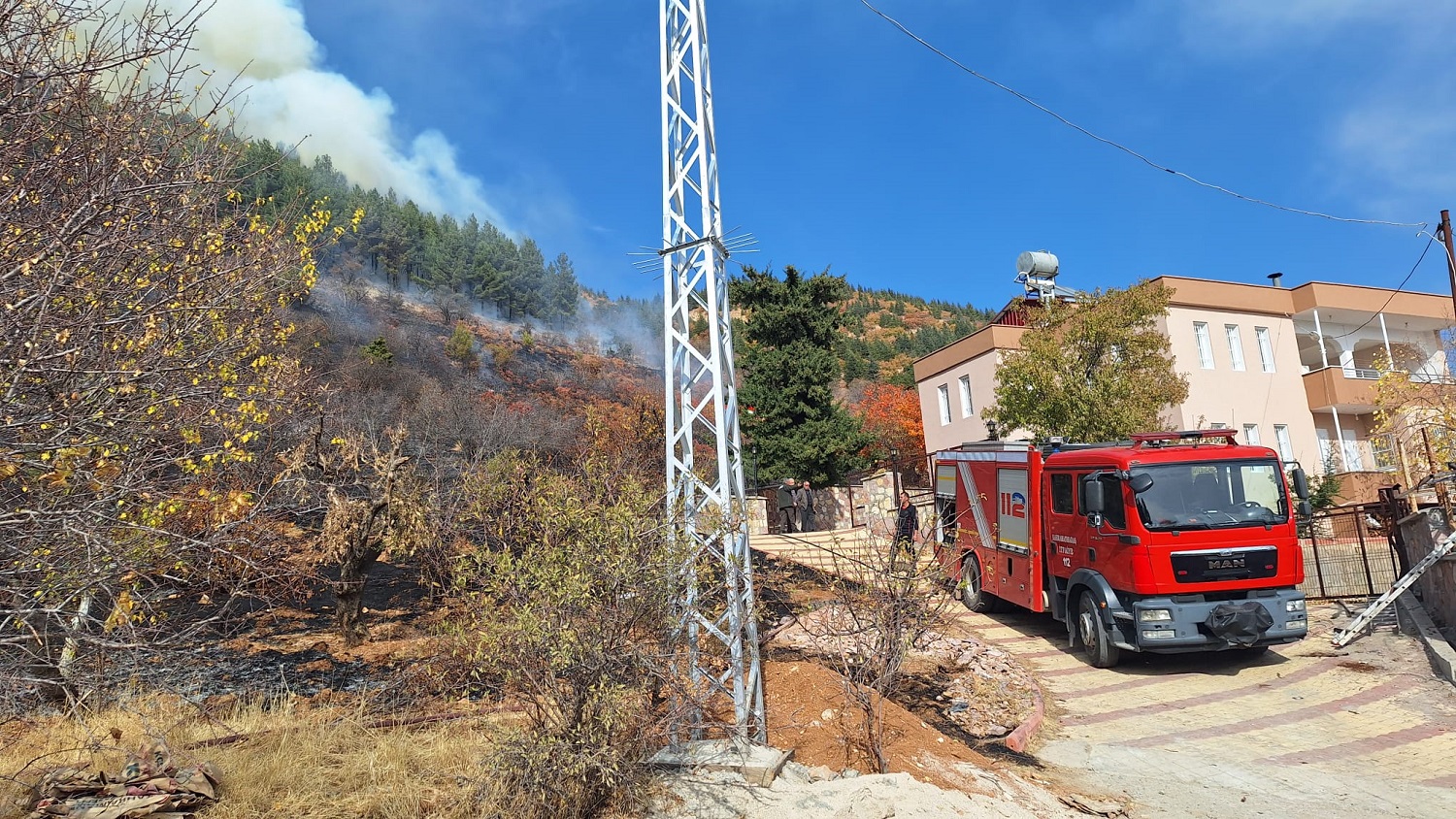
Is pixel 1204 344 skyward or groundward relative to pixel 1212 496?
skyward

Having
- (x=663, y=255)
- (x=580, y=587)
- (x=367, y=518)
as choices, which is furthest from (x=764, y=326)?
(x=580, y=587)

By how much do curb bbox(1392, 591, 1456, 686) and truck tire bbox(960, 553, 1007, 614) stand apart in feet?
17.6

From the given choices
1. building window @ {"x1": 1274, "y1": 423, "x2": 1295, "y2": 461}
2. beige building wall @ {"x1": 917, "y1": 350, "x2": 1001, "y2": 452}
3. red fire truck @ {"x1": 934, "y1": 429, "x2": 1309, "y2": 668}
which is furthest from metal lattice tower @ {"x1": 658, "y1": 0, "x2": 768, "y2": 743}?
building window @ {"x1": 1274, "y1": 423, "x2": 1295, "y2": 461}

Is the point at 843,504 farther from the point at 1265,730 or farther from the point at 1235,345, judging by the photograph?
the point at 1265,730

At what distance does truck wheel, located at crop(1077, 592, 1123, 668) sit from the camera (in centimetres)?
980

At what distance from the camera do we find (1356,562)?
42.8 feet

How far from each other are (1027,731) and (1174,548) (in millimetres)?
3135

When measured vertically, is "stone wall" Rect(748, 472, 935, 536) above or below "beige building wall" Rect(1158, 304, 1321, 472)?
below

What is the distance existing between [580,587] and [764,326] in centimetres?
2039

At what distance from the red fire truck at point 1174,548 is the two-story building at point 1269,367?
40.2 ft

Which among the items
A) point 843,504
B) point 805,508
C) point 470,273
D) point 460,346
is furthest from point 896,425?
point 470,273

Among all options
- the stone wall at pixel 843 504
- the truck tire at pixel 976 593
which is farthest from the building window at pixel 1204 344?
the truck tire at pixel 976 593

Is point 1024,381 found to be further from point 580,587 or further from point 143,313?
point 143,313

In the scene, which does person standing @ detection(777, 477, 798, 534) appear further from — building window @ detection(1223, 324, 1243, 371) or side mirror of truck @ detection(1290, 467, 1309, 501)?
side mirror of truck @ detection(1290, 467, 1309, 501)
